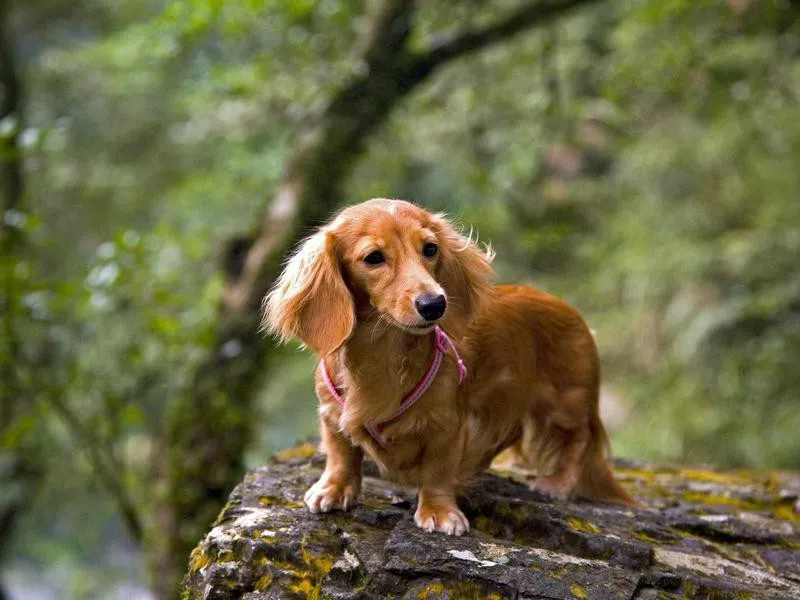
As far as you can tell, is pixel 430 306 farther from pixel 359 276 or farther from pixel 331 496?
pixel 331 496

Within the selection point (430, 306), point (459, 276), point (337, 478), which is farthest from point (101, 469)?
point (430, 306)

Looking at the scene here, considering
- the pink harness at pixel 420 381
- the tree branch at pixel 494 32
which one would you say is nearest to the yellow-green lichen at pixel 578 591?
the pink harness at pixel 420 381

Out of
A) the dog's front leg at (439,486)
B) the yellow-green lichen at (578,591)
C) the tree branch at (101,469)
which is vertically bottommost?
the tree branch at (101,469)

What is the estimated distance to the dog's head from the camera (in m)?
A: 2.89

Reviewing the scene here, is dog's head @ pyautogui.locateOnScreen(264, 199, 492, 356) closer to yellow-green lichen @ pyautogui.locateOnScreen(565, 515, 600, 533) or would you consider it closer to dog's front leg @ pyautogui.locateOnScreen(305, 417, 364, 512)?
dog's front leg @ pyautogui.locateOnScreen(305, 417, 364, 512)

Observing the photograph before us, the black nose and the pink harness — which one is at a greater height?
the black nose

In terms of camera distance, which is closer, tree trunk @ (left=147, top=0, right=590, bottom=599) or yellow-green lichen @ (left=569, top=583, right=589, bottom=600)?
yellow-green lichen @ (left=569, top=583, right=589, bottom=600)

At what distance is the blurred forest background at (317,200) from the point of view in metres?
6.26

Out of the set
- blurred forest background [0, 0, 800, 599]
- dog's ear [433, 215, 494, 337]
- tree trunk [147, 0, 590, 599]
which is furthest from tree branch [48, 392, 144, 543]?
dog's ear [433, 215, 494, 337]

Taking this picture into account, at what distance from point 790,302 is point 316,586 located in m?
7.38

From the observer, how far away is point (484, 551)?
2.96 meters

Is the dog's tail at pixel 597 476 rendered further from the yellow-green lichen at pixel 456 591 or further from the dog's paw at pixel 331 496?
the yellow-green lichen at pixel 456 591

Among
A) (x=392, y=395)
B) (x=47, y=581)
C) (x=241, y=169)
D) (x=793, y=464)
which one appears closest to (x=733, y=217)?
(x=793, y=464)

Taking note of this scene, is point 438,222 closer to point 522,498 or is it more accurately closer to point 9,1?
point 522,498
